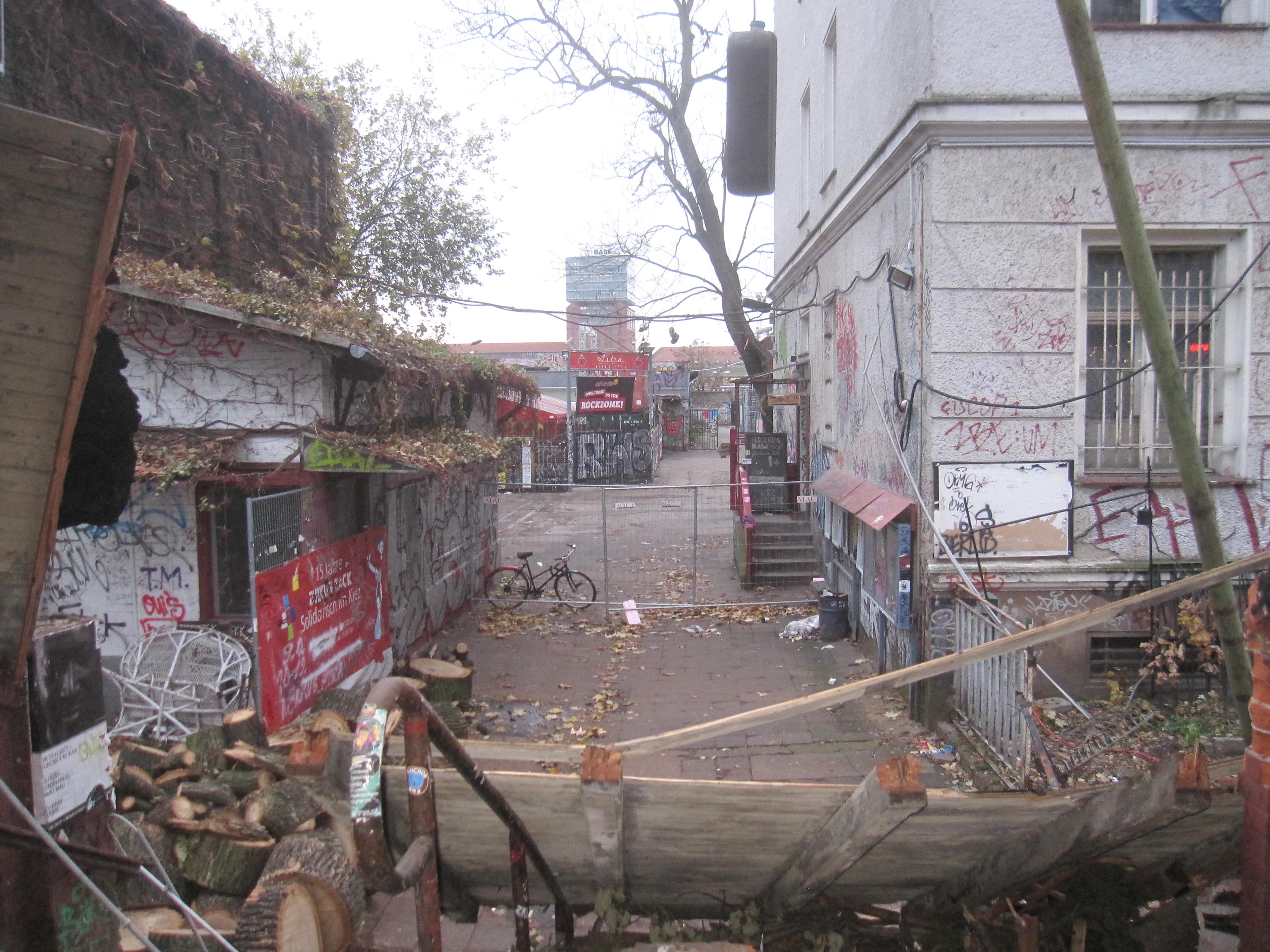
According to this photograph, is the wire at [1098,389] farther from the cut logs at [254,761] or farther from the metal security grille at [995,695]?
the cut logs at [254,761]

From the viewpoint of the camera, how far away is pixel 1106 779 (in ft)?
19.4

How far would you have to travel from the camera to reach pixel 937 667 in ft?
8.70

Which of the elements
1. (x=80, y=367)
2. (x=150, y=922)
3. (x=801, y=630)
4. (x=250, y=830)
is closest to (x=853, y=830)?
(x=80, y=367)

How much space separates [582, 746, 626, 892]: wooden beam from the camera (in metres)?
2.57

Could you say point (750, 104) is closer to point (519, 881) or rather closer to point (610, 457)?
point (519, 881)

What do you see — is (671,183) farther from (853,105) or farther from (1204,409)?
(1204,409)

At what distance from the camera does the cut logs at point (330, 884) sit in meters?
3.77

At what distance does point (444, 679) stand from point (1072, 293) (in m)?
6.93

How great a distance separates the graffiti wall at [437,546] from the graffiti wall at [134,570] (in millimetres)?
2398

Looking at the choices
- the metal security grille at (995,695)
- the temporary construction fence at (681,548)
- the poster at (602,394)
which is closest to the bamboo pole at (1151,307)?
the metal security grille at (995,695)

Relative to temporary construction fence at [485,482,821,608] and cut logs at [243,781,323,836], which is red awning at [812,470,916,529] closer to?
temporary construction fence at [485,482,821,608]

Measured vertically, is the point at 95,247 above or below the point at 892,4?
below

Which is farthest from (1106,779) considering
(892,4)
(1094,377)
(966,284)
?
(892,4)

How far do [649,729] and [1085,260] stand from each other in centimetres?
585
